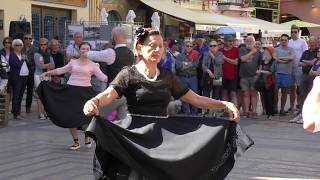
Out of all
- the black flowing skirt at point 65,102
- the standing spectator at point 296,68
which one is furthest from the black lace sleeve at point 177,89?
the standing spectator at point 296,68

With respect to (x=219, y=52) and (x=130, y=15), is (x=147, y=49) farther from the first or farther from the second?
(x=130, y=15)

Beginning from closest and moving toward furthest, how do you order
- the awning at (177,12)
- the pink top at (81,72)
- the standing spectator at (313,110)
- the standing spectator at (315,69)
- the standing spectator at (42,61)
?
the standing spectator at (313,110) → the pink top at (81,72) → the standing spectator at (315,69) → the standing spectator at (42,61) → the awning at (177,12)

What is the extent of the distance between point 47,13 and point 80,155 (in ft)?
48.7

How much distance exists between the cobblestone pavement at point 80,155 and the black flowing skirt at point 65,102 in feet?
1.60

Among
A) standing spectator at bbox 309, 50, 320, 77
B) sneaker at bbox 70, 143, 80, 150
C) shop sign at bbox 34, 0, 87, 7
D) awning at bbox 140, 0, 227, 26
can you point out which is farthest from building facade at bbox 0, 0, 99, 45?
sneaker at bbox 70, 143, 80, 150

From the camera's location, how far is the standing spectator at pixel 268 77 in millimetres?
13547

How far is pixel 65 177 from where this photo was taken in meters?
7.11

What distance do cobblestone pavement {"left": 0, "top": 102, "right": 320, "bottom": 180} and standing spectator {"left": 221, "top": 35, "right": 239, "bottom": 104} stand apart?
79.2 inches

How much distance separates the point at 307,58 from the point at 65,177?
7.88 metres

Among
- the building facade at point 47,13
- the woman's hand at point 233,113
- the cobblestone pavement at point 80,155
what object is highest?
the building facade at point 47,13

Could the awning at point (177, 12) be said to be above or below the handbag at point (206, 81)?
above

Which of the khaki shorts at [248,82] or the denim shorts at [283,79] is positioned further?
the denim shorts at [283,79]

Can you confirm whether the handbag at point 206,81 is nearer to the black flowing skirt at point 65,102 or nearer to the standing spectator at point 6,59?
the standing spectator at point 6,59

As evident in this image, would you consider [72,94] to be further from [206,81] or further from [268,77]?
[268,77]
